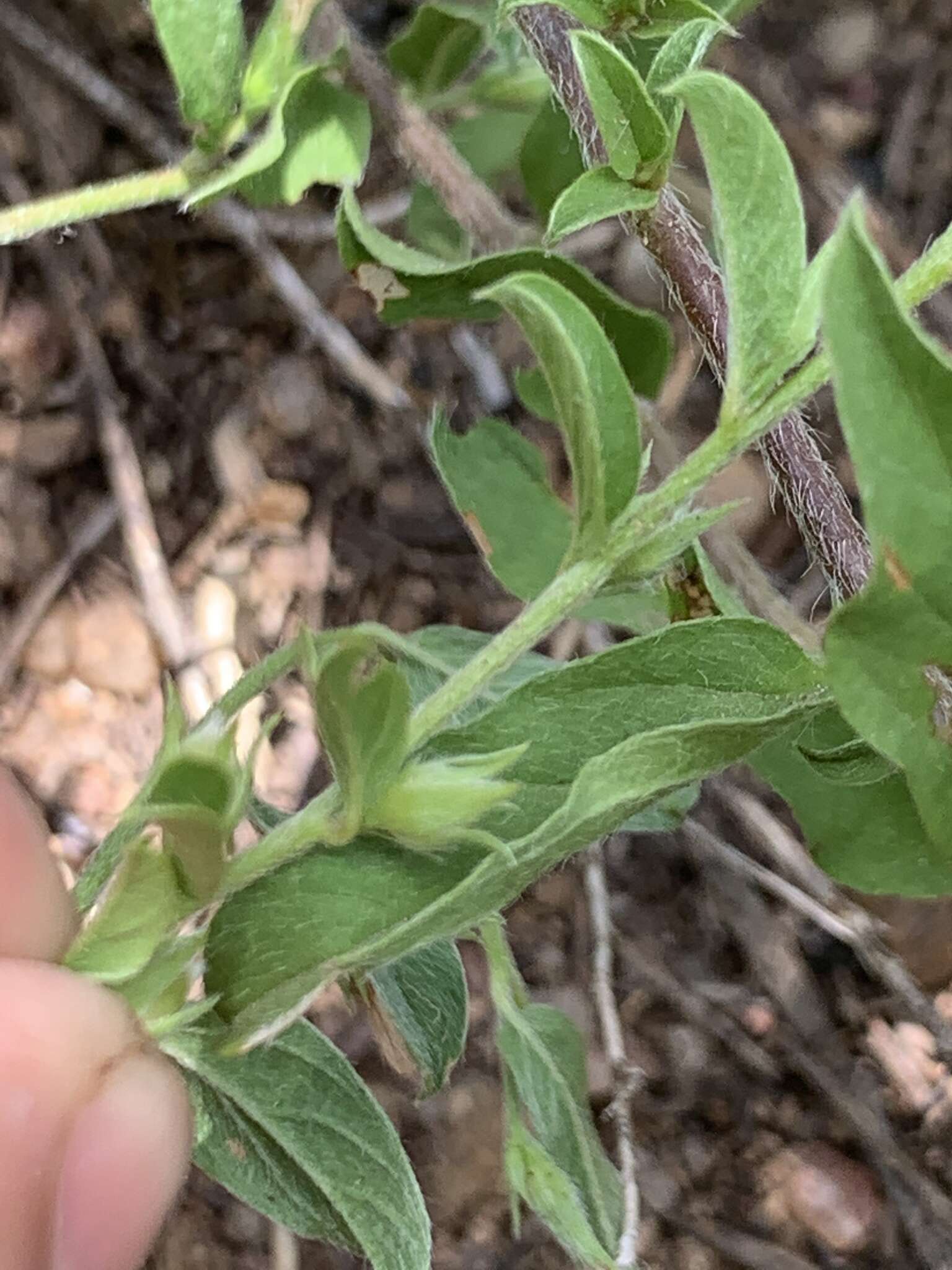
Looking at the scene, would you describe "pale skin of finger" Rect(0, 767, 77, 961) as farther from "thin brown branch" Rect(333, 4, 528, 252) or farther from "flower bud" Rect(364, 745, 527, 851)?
"thin brown branch" Rect(333, 4, 528, 252)

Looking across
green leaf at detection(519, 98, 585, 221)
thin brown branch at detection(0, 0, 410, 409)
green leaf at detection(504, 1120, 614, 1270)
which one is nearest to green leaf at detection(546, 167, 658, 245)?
green leaf at detection(519, 98, 585, 221)

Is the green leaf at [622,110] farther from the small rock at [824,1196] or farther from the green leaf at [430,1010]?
the small rock at [824,1196]

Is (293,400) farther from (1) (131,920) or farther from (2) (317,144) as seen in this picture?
(1) (131,920)

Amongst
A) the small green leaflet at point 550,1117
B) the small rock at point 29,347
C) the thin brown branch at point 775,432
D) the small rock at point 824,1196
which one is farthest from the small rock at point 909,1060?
the small rock at point 29,347

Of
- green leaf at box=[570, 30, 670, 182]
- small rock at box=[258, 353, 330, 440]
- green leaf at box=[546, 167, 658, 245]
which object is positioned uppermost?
green leaf at box=[570, 30, 670, 182]

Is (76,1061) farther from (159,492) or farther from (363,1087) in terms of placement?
(159,492)

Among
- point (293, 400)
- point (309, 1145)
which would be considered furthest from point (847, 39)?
point (309, 1145)
